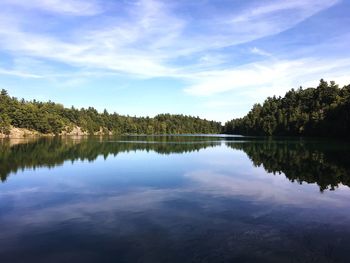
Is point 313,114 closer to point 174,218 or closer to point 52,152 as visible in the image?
point 52,152

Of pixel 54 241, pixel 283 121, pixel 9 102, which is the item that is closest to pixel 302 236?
pixel 54 241

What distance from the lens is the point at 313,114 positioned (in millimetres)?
142375

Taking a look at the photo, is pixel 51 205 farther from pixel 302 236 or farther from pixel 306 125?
pixel 306 125

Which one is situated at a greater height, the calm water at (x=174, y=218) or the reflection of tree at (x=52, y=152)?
the reflection of tree at (x=52, y=152)

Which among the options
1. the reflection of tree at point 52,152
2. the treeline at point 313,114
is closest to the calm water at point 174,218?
the reflection of tree at point 52,152

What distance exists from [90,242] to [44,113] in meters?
195

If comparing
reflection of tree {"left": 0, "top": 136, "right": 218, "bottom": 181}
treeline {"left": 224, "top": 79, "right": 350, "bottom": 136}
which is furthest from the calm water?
treeline {"left": 224, "top": 79, "right": 350, "bottom": 136}

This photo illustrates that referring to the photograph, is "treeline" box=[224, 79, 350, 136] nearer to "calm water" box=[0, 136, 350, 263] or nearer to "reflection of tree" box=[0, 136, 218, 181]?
"reflection of tree" box=[0, 136, 218, 181]

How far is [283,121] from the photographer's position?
579 ft

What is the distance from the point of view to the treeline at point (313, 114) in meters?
120

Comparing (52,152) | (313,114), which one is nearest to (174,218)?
(52,152)

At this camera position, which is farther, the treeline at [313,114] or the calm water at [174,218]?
the treeline at [313,114]

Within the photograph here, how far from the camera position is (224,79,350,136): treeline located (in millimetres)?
120019

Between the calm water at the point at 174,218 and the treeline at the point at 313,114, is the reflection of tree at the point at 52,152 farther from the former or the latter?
the treeline at the point at 313,114
